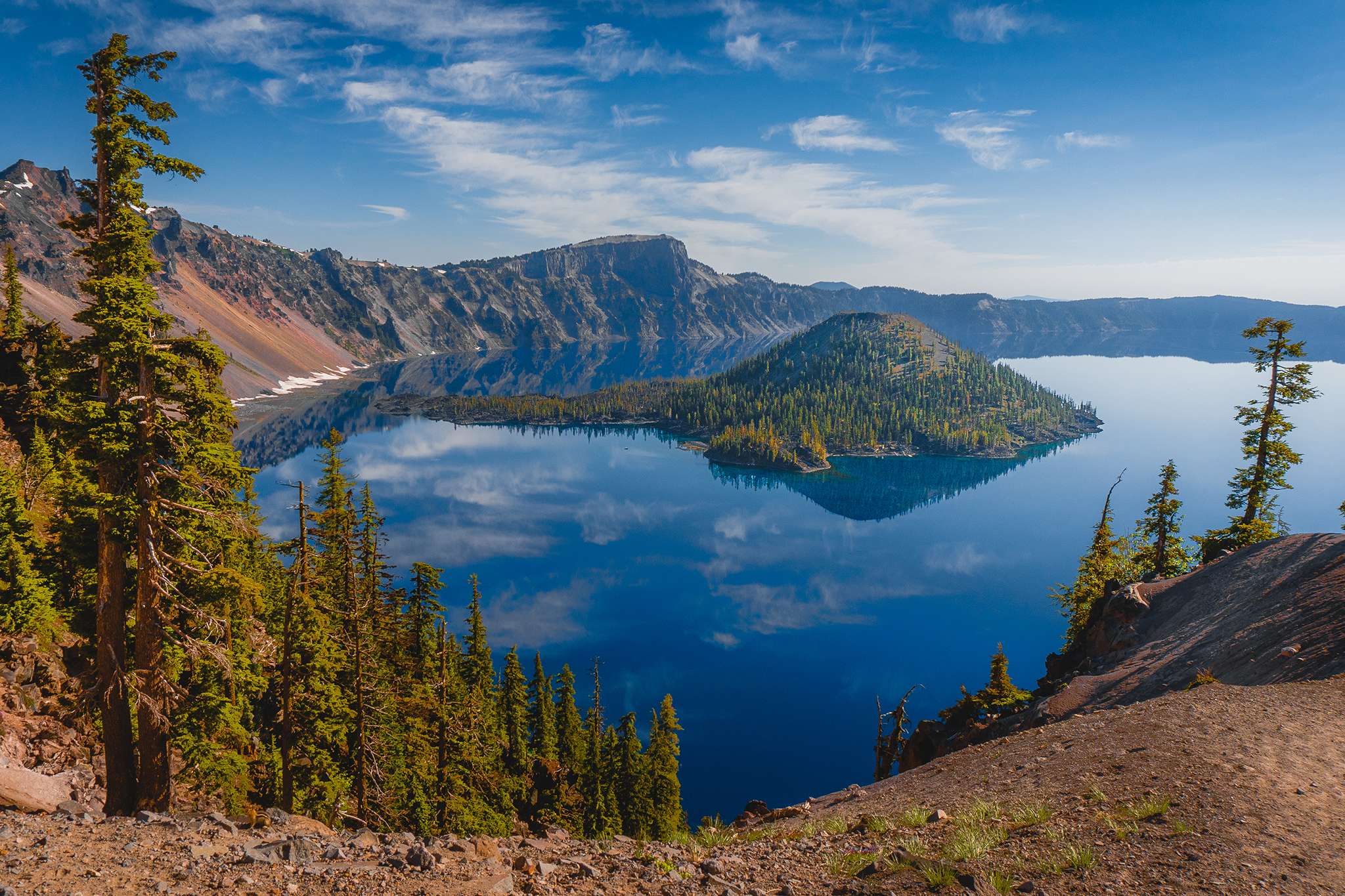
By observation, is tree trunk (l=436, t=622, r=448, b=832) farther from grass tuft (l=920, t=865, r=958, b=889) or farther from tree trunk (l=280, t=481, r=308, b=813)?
grass tuft (l=920, t=865, r=958, b=889)

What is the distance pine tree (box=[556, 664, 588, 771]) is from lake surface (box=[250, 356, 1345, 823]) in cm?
1478

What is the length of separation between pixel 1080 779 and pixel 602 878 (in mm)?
12655

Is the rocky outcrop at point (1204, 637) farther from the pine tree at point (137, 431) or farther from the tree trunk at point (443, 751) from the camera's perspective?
the pine tree at point (137, 431)

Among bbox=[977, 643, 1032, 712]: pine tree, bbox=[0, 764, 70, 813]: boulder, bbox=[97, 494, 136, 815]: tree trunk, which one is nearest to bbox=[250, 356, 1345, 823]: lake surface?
bbox=[977, 643, 1032, 712]: pine tree

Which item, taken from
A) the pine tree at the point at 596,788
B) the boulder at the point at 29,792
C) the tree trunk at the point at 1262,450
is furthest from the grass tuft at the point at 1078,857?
the tree trunk at the point at 1262,450

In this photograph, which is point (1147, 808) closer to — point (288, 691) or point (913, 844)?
point (913, 844)

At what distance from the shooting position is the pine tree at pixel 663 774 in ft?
152

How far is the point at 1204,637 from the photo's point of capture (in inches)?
1081

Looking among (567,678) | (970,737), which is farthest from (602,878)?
(567,678)

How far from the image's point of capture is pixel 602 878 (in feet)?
38.3

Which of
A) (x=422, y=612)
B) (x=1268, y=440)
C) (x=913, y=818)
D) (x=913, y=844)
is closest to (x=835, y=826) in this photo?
(x=913, y=818)

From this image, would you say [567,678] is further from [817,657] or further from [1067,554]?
[1067,554]

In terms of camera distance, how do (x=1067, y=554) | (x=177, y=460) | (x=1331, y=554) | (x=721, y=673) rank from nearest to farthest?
→ (x=177, y=460) < (x=1331, y=554) < (x=721, y=673) < (x=1067, y=554)

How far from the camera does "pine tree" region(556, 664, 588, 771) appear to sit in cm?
5078
